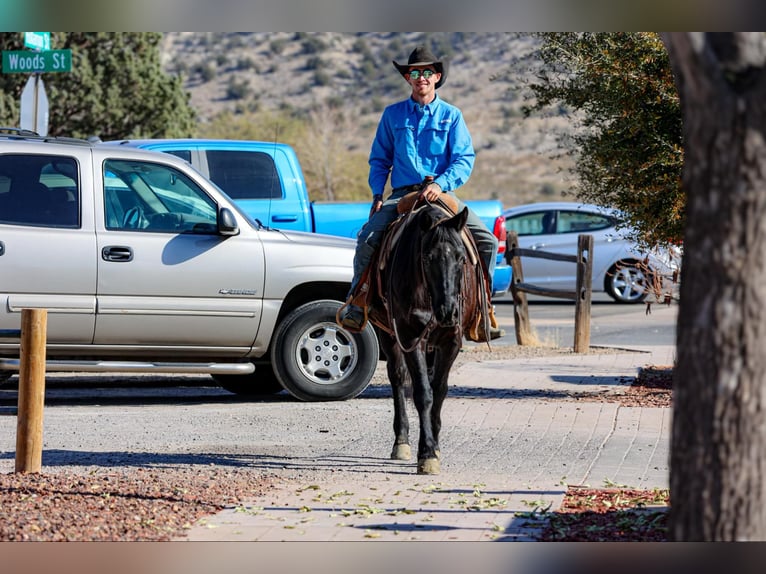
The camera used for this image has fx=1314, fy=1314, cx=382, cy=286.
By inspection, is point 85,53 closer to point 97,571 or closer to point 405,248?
point 405,248

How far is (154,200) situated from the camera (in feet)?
38.7

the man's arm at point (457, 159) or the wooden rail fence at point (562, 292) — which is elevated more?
the man's arm at point (457, 159)

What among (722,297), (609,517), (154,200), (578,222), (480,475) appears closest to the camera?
(722,297)

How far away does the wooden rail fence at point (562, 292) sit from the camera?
16578 mm

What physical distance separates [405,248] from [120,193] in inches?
151

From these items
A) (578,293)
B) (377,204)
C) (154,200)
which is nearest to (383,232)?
(377,204)

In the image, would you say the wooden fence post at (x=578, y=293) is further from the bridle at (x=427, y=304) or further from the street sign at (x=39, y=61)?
the bridle at (x=427, y=304)

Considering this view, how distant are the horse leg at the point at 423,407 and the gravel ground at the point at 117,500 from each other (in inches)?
41.8

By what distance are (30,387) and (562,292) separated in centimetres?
1031

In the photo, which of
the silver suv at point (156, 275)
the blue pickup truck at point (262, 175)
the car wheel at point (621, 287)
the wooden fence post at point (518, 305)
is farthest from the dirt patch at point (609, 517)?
the car wheel at point (621, 287)

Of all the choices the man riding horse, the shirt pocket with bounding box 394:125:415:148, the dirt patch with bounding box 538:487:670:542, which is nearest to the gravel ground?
the dirt patch with bounding box 538:487:670:542

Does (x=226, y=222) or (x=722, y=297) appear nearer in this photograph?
(x=722, y=297)

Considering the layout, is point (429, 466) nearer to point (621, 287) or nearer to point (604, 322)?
point (604, 322)

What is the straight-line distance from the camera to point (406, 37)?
75.4 m
